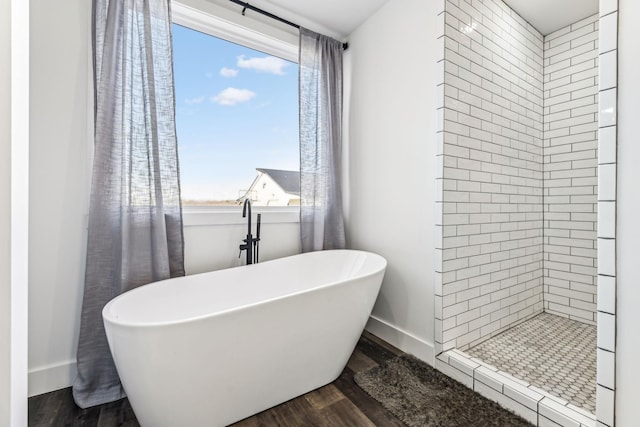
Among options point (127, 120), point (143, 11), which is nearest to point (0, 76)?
point (127, 120)

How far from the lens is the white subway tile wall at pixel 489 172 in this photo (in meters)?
1.82

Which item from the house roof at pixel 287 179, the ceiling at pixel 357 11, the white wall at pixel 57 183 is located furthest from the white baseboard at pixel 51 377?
the ceiling at pixel 357 11

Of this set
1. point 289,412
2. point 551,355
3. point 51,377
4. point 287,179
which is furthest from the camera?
point 287,179

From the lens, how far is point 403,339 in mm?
2049

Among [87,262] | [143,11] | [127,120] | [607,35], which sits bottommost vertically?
[87,262]

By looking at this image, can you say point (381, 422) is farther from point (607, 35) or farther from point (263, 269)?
point (607, 35)

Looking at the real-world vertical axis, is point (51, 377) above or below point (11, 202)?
below

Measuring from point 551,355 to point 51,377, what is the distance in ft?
9.92

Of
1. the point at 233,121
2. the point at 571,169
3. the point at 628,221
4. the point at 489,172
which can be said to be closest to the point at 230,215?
the point at 233,121

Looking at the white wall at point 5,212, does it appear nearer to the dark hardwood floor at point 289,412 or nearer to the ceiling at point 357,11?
the dark hardwood floor at point 289,412

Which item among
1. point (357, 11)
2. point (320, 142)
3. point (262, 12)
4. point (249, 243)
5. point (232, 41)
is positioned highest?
point (357, 11)

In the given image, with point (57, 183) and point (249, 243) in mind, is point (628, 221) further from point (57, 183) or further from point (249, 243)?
point (57, 183)

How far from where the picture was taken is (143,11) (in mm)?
1658

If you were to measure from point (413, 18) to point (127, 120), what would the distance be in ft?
6.63
